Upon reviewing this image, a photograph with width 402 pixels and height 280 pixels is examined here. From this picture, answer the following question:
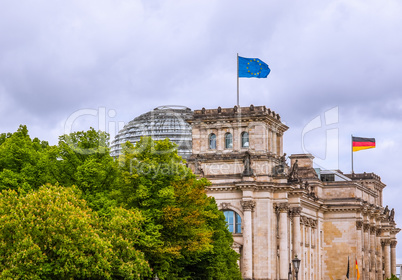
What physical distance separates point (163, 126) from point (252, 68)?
74.8 m

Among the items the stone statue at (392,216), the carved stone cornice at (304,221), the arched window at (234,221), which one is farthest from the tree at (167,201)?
the stone statue at (392,216)

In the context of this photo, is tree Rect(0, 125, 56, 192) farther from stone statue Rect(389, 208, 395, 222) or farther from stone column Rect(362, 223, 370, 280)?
stone statue Rect(389, 208, 395, 222)

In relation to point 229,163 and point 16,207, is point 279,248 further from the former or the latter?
point 16,207

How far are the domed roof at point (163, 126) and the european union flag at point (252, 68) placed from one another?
223ft

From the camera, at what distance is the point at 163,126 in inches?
7224

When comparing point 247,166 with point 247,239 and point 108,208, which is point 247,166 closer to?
point 247,239

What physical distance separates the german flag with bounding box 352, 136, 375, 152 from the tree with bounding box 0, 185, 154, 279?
93.1 m

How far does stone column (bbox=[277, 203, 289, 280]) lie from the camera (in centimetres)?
11031

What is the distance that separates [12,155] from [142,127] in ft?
348

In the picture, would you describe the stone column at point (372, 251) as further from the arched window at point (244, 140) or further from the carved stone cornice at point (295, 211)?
the arched window at point (244, 140)

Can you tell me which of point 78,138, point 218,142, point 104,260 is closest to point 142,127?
point 218,142

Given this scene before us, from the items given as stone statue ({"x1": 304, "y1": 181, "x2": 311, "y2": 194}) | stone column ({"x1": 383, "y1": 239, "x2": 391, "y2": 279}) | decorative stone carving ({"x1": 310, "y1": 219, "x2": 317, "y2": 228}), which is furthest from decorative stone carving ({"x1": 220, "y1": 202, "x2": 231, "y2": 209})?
stone column ({"x1": 383, "y1": 239, "x2": 391, "y2": 279})

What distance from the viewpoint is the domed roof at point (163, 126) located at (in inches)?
7136

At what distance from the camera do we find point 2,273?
61.7 m
